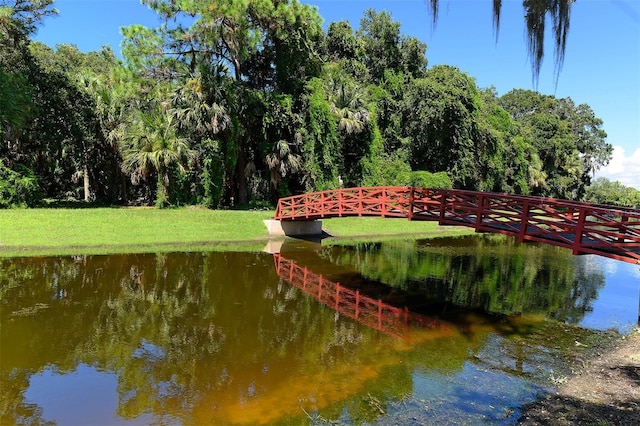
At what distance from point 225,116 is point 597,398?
26.1 m

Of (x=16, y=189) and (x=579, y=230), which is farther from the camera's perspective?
(x=16, y=189)

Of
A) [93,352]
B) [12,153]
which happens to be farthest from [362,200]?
[12,153]

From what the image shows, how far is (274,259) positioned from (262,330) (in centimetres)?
887

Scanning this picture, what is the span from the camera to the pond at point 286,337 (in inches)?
267

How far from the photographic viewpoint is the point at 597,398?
7.04m

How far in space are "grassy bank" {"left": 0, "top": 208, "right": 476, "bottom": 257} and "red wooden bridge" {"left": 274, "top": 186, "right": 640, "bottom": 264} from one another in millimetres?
5485

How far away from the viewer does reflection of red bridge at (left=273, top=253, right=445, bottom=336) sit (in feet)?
36.2

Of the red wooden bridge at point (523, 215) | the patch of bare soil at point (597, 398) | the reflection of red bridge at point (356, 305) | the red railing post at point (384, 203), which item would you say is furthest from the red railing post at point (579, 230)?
the red railing post at point (384, 203)

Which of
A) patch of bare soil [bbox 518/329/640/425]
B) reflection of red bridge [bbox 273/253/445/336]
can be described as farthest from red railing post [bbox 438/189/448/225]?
patch of bare soil [bbox 518/329/640/425]

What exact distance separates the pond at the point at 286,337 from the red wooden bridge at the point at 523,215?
2.13 m

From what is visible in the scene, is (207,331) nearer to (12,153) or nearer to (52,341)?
(52,341)

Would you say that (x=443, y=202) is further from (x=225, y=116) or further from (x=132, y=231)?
(x=225, y=116)

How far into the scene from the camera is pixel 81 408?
6555mm

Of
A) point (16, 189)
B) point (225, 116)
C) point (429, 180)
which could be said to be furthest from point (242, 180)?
point (429, 180)
